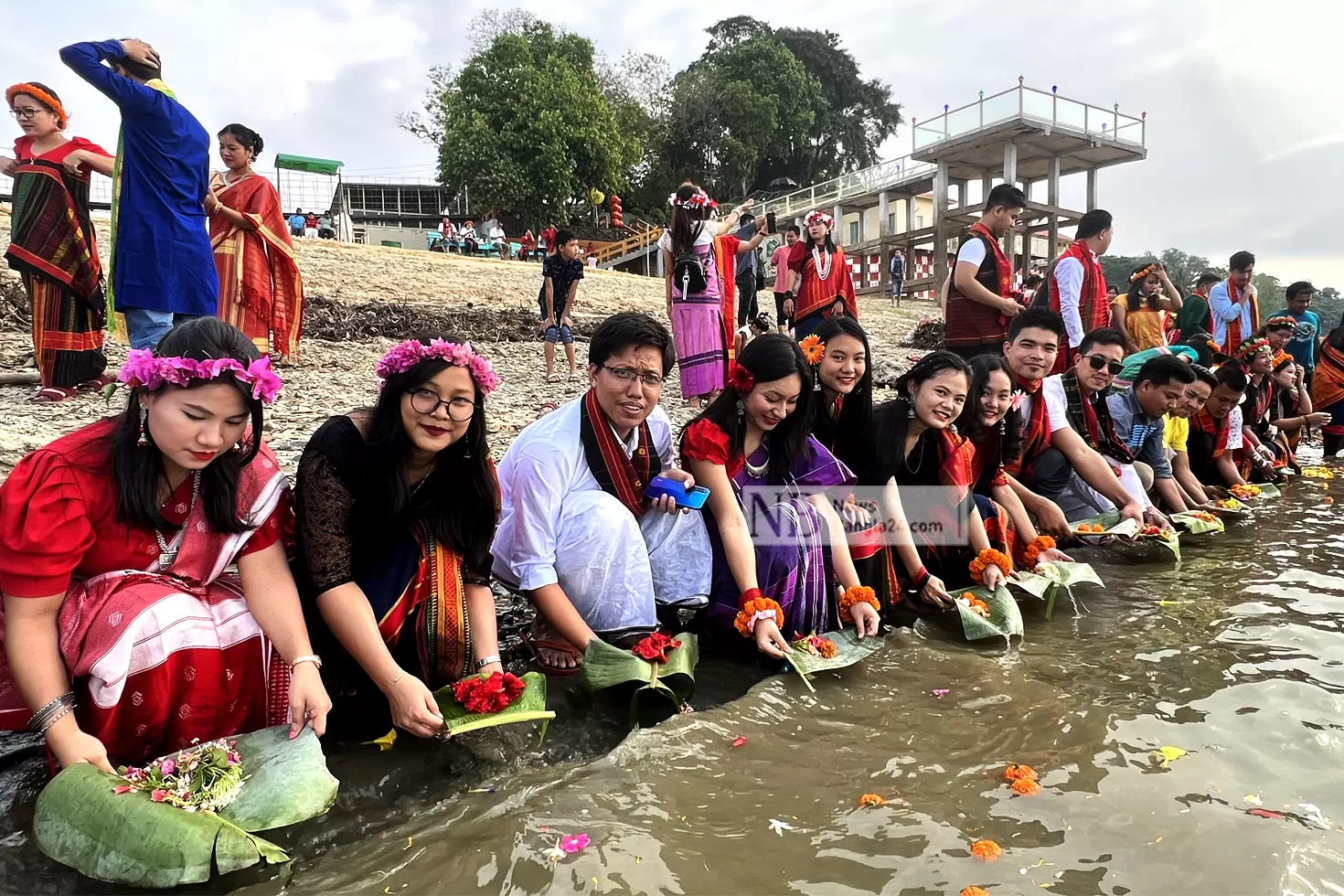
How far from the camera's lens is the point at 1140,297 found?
787cm

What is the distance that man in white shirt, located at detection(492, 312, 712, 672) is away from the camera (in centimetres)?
248

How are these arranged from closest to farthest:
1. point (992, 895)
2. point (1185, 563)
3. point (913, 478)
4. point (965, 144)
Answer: point (992, 895), point (913, 478), point (1185, 563), point (965, 144)

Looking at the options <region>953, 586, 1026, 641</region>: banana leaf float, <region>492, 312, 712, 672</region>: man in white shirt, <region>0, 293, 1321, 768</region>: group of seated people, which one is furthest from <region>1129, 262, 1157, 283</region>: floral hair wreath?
<region>492, 312, 712, 672</region>: man in white shirt

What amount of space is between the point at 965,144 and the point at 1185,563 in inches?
772

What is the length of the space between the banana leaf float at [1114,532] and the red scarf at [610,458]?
7.84 feet

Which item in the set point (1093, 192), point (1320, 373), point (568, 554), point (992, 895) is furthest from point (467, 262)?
point (1093, 192)

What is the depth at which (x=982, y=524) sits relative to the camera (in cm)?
341

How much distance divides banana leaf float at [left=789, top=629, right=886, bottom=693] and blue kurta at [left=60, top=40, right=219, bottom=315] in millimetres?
2984

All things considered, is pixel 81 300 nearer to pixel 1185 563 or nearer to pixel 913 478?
pixel 913 478

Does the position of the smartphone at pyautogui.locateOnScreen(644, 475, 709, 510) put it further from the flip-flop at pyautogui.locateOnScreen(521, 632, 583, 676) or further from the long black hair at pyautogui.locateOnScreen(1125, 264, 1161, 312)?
the long black hair at pyautogui.locateOnScreen(1125, 264, 1161, 312)

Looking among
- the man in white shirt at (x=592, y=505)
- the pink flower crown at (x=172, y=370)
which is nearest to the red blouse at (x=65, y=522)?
the pink flower crown at (x=172, y=370)

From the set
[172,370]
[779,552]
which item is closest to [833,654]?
[779,552]

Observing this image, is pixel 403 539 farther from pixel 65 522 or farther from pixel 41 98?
pixel 41 98

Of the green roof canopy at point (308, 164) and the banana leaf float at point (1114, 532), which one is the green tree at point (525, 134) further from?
the banana leaf float at point (1114, 532)
